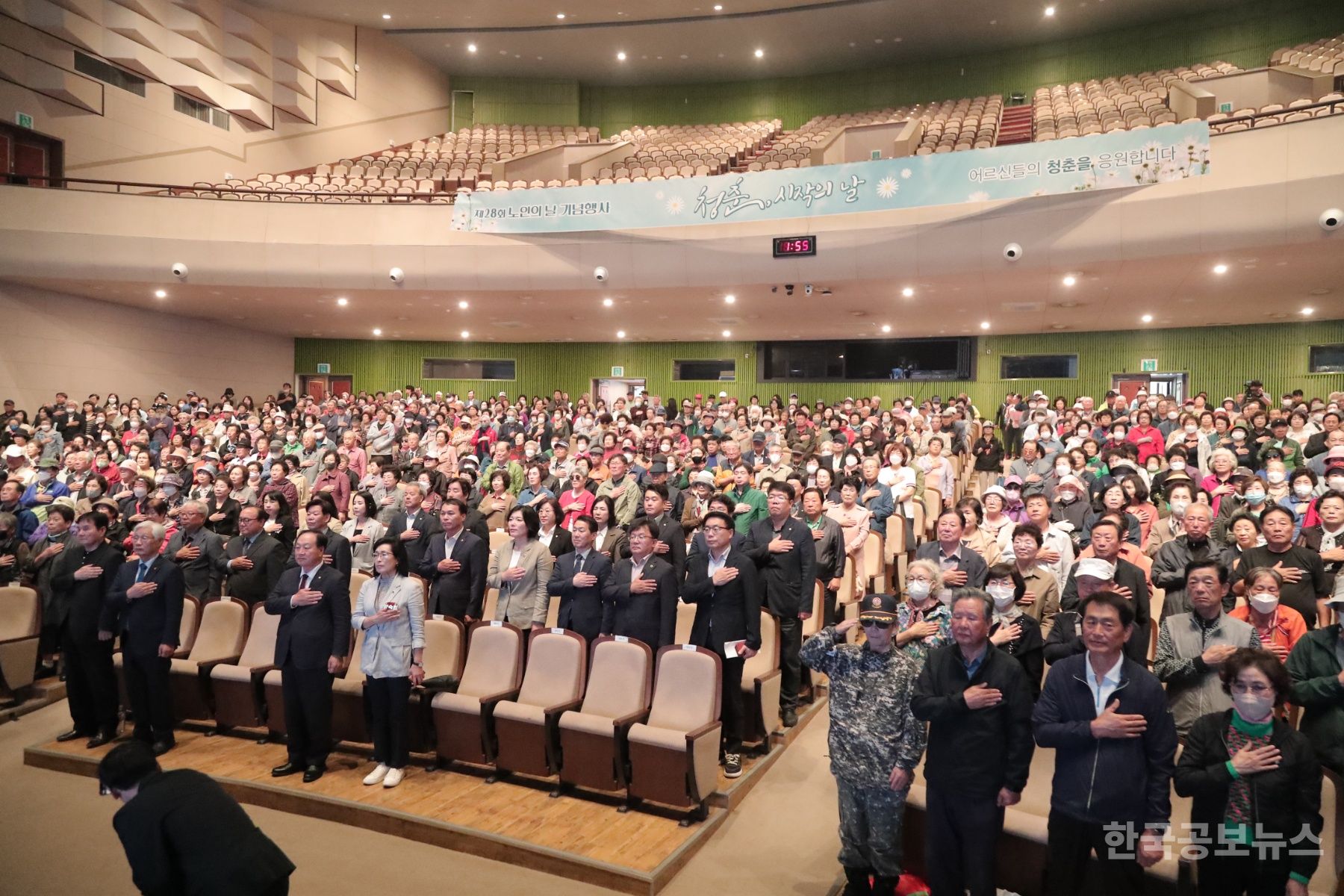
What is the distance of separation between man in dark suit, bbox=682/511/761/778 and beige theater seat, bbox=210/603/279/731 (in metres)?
2.57

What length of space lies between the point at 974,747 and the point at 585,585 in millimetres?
2341

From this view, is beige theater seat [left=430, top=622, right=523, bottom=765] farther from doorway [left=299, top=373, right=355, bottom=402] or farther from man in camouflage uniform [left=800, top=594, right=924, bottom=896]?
doorway [left=299, top=373, right=355, bottom=402]

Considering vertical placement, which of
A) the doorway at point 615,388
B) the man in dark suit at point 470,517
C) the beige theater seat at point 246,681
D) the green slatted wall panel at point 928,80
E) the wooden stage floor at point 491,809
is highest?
the green slatted wall panel at point 928,80

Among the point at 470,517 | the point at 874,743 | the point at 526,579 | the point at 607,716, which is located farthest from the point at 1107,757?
the point at 470,517

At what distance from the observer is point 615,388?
729 inches

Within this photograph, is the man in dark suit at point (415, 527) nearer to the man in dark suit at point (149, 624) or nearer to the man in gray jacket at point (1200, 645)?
the man in dark suit at point (149, 624)

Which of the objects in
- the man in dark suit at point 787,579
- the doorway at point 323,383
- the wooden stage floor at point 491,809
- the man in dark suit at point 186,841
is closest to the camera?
the man in dark suit at point 186,841

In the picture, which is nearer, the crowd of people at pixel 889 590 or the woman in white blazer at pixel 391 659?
the crowd of people at pixel 889 590

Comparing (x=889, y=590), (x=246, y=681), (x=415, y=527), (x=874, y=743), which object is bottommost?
(x=246, y=681)

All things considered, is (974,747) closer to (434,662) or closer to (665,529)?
(665,529)

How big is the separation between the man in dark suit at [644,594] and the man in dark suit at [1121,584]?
6.19ft

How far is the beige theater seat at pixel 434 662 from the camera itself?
4449 millimetres

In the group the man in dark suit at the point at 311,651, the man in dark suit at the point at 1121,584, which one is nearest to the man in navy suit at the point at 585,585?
the man in dark suit at the point at 311,651

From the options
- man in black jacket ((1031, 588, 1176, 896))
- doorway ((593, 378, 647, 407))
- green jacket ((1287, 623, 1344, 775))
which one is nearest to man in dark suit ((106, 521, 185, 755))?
man in black jacket ((1031, 588, 1176, 896))
